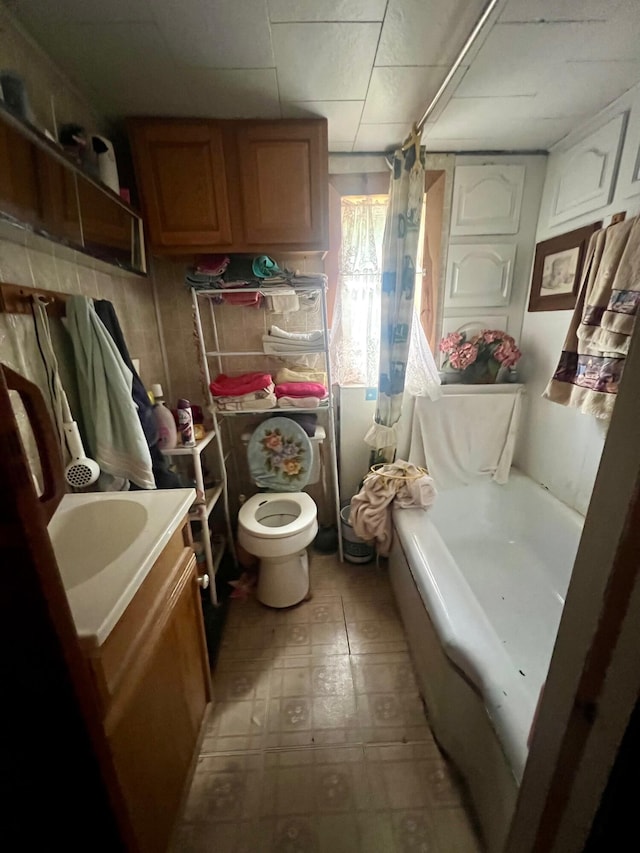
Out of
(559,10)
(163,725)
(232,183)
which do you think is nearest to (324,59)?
(232,183)

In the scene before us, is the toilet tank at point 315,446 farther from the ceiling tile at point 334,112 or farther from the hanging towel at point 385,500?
the ceiling tile at point 334,112

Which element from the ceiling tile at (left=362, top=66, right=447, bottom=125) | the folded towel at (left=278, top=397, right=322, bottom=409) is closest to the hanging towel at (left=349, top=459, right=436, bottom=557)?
the folded towel at (left=278, top=397, right=322, bottom=409)

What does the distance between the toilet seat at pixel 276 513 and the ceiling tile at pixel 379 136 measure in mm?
1818

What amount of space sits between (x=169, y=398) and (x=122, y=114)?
Result: 127cm

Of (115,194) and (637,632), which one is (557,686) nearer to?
(637,632)

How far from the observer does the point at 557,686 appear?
44 cm

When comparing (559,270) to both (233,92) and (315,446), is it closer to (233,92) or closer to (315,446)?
(315,446)

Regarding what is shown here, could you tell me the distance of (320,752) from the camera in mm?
1146

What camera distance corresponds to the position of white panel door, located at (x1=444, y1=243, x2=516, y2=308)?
1.89 meters

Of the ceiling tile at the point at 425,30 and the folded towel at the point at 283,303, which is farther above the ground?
the ceiling tile at the point at 425,30

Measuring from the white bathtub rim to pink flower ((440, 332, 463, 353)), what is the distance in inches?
43.7

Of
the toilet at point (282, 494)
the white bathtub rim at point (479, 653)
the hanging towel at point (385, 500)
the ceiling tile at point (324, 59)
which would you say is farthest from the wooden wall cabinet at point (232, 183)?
the white bathtub rim at point (479, 653)

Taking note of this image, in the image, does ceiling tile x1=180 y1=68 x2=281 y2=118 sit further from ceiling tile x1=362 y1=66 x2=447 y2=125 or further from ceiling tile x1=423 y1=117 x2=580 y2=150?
ceiling tile x1=423 y1=117 x2=580 y2=150

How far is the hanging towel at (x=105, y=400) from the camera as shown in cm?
110
